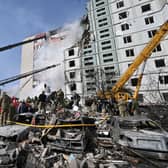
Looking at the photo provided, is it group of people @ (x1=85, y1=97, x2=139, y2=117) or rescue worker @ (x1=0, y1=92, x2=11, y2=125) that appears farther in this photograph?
A: group of people @ (x1=85, y1=97, x2=139, y2=117)

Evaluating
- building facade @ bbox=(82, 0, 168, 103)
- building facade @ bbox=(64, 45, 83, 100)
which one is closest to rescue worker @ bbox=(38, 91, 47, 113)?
building facade @ bbox=(82, 0, 168, 103)

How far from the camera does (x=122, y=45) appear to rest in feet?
103

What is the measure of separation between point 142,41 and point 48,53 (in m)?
24.3

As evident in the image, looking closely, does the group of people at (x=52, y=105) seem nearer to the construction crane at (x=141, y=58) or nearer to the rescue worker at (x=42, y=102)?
Result: the rescue worker at (x=42, y=102)

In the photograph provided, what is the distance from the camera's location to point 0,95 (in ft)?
33.6

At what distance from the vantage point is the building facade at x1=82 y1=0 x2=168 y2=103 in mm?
27469

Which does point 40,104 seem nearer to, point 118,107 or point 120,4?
point 118,107

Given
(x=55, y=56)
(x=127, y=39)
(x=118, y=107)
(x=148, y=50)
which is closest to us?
(x=118, y=107)

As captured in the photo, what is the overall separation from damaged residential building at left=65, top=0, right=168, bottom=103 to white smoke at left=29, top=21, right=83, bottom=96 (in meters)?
6.69

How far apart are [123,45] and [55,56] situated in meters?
18.4

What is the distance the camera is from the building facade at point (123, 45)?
2747cm

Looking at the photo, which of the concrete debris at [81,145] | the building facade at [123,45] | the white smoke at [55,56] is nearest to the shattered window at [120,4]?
the building facade at [123,45]

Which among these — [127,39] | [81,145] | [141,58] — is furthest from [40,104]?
[127,39]

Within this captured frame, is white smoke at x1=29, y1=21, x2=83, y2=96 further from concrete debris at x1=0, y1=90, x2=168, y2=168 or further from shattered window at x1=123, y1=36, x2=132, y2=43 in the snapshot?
concrete debris at x1=0, y1=90, x2=168, y2=168
